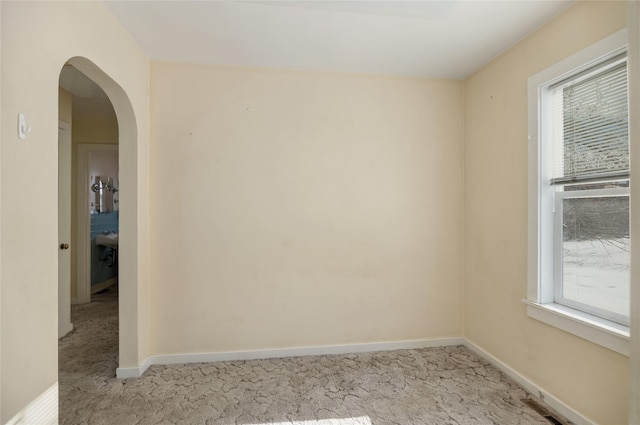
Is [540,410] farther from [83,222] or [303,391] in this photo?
[83,222]

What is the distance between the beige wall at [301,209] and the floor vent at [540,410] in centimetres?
101

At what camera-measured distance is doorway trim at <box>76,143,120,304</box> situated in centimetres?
461

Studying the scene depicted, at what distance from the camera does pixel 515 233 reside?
101 inches

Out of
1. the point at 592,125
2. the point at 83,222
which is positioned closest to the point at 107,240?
the point at 83,222

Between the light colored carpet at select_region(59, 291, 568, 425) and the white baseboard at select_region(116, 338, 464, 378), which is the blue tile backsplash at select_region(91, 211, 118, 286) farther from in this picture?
the white baseboard at select_region(116, 338, 464, 378)

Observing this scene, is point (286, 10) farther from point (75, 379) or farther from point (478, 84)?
point (75, 379)

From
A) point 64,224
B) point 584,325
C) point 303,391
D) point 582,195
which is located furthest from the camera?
point 64,224

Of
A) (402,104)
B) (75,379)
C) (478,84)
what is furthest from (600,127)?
(75,379)

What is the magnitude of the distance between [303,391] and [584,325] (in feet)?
6.22

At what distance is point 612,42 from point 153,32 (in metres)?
2.94

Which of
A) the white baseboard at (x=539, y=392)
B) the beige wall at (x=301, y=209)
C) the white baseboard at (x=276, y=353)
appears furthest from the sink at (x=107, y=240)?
the white baseboard at (x=539, y=392)

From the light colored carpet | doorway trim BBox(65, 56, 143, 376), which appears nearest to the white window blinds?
the light colored carpet

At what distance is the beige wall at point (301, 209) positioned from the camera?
290cm

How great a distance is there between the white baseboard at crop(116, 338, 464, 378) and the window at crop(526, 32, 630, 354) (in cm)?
113
